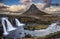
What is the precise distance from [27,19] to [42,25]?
0.22 metres

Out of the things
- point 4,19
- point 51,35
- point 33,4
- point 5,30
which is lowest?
point 51,35

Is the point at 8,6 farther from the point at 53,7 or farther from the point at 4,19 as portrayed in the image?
the point at 53,7

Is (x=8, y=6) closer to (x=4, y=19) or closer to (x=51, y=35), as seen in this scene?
(x=4, y=19)

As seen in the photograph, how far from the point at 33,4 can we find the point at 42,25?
307 mm

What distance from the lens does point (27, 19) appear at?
2133mm

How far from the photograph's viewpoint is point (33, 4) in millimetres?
2119

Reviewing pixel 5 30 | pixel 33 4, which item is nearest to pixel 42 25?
pixel 33 4

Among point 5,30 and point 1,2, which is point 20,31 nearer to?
point 5,30

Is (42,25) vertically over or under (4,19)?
under

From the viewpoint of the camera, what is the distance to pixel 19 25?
210 cm

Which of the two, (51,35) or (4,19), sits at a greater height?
(4,19)

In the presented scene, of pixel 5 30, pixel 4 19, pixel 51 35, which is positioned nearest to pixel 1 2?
pixel 4 19

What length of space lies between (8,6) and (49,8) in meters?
0.55

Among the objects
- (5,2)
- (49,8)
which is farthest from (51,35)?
(5,2)
